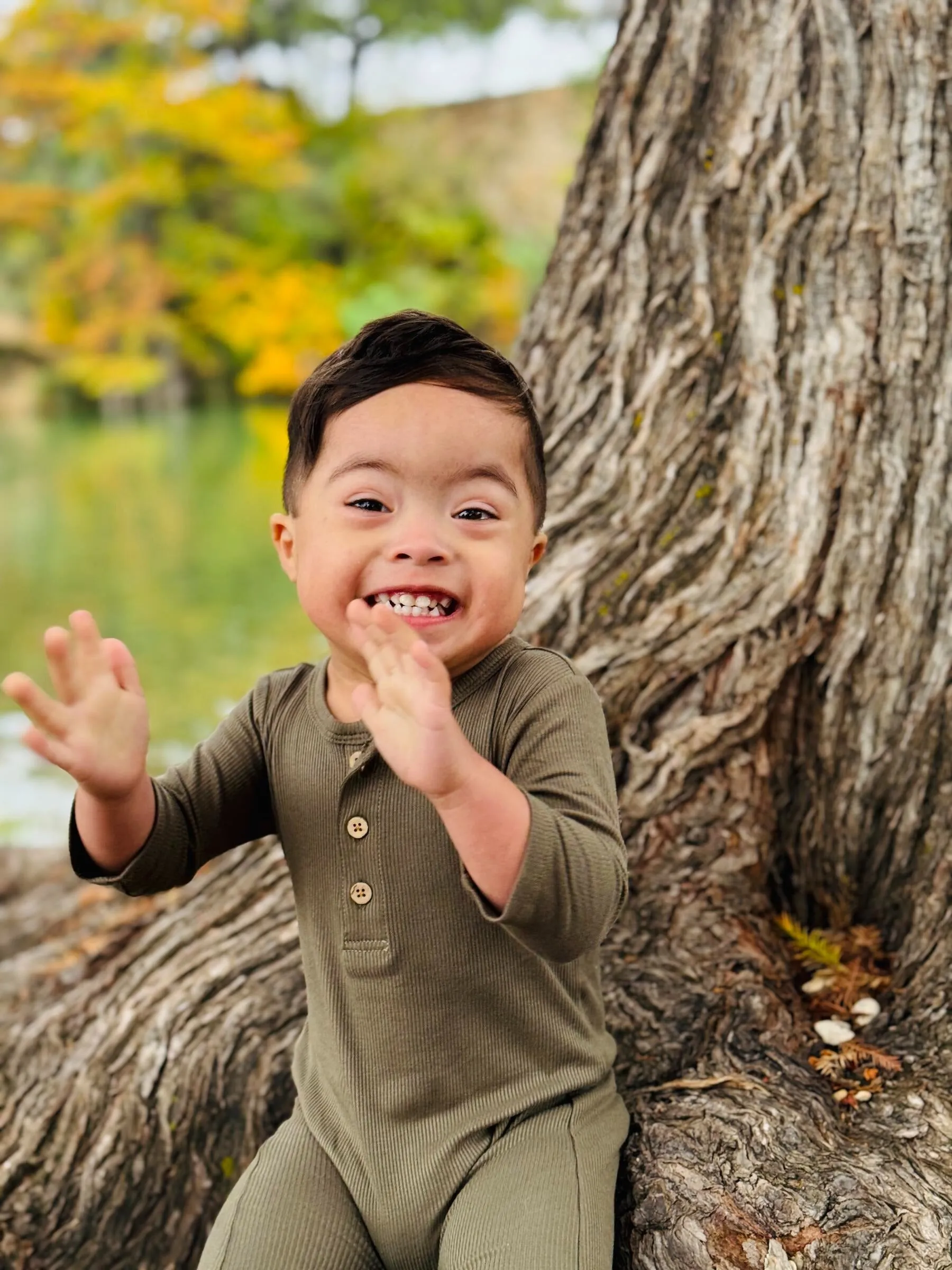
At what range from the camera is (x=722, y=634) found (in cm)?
205

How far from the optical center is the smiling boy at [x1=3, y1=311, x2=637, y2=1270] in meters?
1.36

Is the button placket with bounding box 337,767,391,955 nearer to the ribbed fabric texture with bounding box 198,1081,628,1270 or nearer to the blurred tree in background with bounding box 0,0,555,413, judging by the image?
the ribbed fabric texture with bounding box 198,1081,628,1270

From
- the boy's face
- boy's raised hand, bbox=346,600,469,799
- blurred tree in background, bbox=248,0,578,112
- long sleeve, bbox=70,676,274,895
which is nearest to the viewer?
boy's raised hand, bbox=346,600,469,799

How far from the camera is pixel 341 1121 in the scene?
1506 millimetres

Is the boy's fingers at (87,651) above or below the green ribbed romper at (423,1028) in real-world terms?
above

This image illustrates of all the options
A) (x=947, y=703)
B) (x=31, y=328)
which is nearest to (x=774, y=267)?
(x=947, y=703)

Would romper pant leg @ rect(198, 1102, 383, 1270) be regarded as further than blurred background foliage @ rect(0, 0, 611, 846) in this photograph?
No

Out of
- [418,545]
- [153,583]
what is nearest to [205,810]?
[418,545]

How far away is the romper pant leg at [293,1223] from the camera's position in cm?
145

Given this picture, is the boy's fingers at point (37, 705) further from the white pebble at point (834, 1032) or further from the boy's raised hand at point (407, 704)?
the white pebble at point (834, 1032)

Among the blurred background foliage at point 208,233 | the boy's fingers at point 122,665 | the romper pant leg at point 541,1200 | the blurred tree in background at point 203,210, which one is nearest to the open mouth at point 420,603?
the boy's fingers at point 122,665

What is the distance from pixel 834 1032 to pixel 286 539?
3.64 ft

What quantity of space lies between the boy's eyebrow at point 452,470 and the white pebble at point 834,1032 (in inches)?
39.9

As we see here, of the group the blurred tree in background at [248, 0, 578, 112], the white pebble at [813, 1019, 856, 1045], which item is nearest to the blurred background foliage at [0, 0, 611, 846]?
the blurred tree in background at [248, 0, 578, 112]
